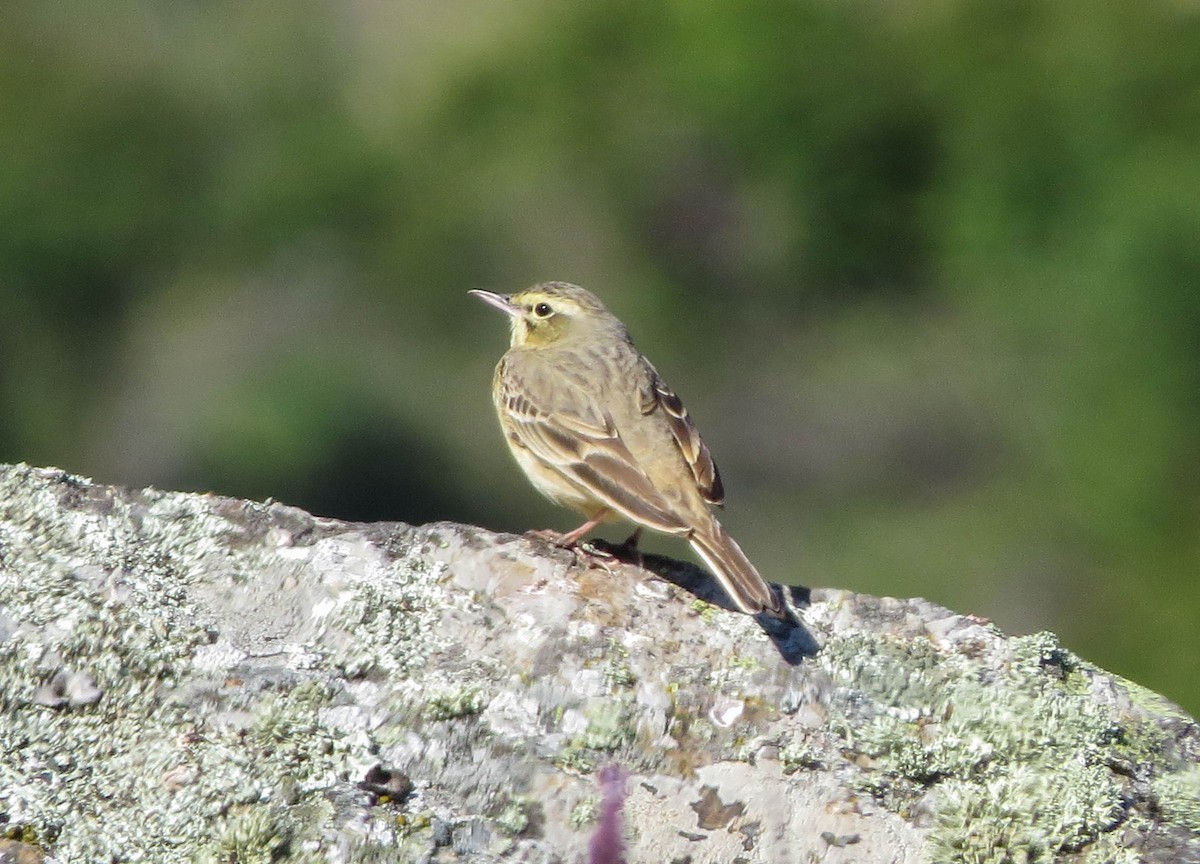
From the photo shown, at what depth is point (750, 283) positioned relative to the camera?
18.2 metres

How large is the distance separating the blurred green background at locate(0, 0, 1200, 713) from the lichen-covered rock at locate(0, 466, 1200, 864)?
11336 millimetres

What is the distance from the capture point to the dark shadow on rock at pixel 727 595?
14.2ft

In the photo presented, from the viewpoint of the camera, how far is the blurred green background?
15883 mm

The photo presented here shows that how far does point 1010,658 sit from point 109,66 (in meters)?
19.9

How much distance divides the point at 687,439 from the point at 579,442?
1.43 feet

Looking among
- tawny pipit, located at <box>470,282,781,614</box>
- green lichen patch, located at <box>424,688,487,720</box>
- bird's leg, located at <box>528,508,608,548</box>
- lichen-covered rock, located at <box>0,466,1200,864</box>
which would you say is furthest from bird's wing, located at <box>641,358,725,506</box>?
green lichen patch, located at <box>424,688,487,720</box>

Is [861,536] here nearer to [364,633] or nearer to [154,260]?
[154,260]

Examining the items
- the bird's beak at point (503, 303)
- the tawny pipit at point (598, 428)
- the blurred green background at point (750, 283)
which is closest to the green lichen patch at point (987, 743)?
the tawny pipit at point (598, 428)

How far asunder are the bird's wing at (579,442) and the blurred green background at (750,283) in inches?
366

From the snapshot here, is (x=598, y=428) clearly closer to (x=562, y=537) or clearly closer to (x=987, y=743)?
(x=562, y=537)

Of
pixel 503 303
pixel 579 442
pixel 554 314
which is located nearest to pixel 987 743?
pixel 579 442

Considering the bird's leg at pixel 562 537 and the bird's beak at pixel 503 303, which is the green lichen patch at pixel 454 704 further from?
the bird's beak at pixel 503 303

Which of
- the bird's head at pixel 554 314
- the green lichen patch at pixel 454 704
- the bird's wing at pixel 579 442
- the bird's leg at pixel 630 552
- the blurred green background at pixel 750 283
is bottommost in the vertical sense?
the green lichen patch at pixel 454 704

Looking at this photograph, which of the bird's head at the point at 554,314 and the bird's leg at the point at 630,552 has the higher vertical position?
the bird's head at the point at 554,314
